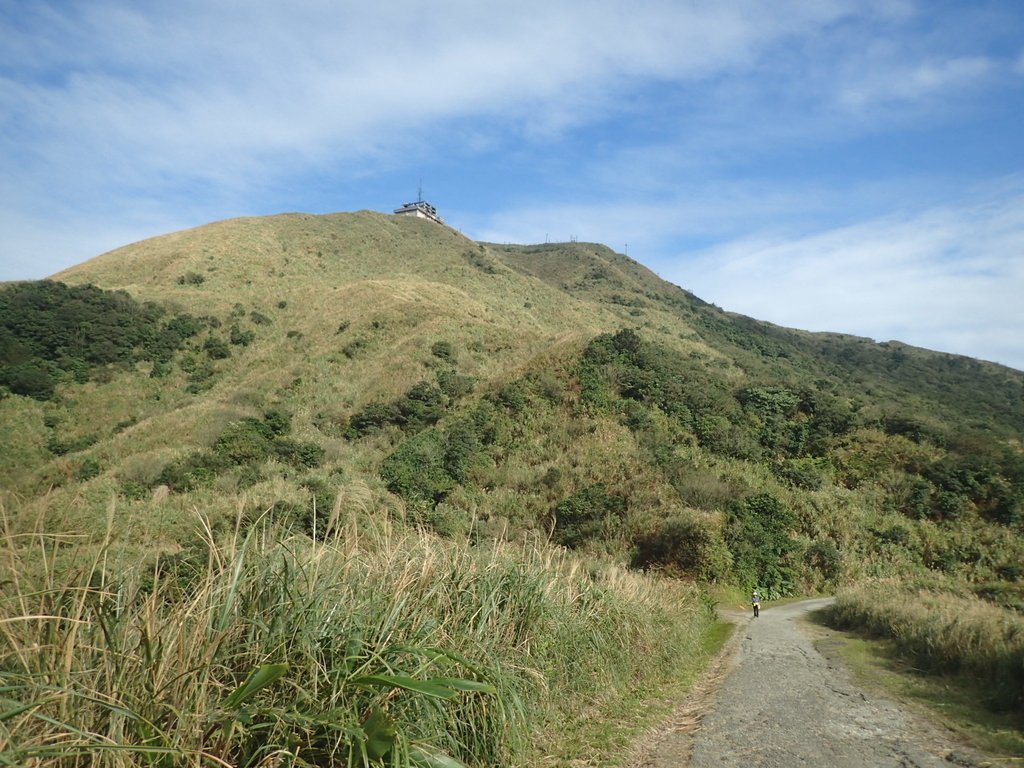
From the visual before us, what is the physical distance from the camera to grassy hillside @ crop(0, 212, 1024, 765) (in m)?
3.20

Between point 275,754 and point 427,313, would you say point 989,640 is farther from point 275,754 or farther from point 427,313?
point 427,313

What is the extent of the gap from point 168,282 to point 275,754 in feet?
211

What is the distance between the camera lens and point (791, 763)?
15.8 ft

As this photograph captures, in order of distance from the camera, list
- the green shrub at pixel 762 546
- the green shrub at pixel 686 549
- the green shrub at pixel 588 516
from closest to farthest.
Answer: the green shrub at pixel 686 549 < the green shrub at pixel 762 546 < the green shrub at pixel 588 516

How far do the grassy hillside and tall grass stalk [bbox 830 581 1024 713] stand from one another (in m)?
3.45

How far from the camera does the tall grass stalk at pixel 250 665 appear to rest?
7.50 ft

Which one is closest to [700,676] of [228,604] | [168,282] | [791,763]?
[791,763]

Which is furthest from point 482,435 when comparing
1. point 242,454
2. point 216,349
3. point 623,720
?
point 216,349

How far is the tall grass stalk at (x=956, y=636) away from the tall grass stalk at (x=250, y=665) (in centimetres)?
612

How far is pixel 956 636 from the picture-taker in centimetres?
848

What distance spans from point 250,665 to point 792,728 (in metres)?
5.32

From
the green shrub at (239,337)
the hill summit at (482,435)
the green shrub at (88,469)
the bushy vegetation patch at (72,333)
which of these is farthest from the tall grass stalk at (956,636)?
the green shrub at (239,337)

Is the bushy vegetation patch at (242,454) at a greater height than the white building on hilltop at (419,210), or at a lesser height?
lesser

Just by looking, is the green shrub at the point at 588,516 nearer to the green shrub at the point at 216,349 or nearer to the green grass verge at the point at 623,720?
the green grass verge at the point at 623,720
